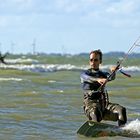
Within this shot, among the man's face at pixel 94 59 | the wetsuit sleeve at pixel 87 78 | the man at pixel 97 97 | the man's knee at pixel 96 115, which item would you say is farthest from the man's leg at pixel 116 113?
the man's face at pixel 94 59

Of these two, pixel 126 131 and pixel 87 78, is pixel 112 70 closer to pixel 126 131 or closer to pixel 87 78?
pixel 87 78

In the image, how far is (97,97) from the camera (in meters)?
10.7

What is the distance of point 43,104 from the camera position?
1741cm

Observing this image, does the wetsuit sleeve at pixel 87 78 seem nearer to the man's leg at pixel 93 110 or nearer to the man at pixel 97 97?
the man at pixel 97 97

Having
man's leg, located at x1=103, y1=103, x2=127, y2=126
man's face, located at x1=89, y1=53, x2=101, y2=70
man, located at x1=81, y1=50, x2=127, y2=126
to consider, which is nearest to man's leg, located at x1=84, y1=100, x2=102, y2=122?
man, located at x1=81, y1=50, x2=127, y2=126

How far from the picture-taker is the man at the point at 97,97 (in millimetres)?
10414

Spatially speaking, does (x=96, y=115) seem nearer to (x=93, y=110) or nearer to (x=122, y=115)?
(x=93, y=110)

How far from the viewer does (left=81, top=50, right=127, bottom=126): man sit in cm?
1041

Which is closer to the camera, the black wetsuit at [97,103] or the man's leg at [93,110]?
the black wetsuit at [97,103]

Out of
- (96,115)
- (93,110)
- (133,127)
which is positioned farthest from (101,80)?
(133,127)

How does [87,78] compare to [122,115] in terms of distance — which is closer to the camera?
[87,78]

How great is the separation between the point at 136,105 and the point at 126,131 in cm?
699

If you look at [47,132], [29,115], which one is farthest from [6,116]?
[47,132]

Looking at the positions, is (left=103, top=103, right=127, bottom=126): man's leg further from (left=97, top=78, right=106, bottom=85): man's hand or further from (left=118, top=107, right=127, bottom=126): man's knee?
(left=97, top=78, right=106, bottom=85): man's hand
